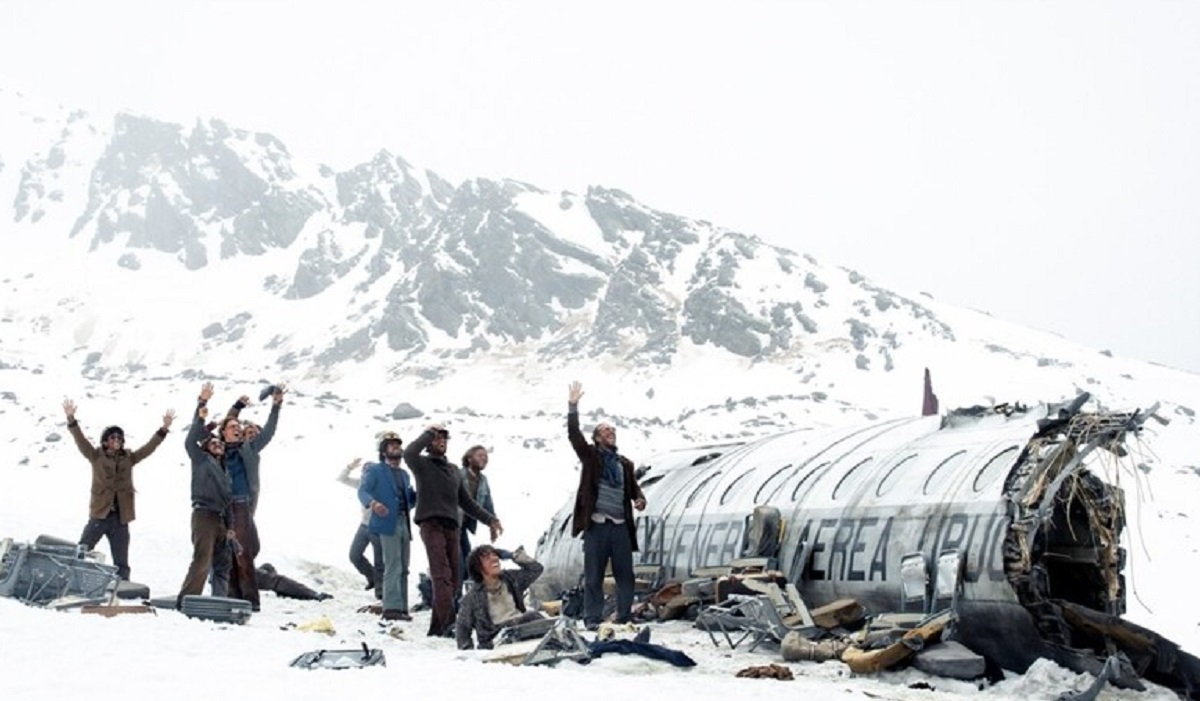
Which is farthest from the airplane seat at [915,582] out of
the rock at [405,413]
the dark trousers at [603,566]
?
the rock at [405,413]

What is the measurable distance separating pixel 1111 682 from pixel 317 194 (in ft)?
494

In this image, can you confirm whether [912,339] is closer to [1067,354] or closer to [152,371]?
[1067,354]

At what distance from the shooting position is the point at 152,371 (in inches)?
Result: 3910

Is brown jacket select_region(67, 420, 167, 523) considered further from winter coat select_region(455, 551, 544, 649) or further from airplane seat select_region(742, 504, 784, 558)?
airplane seat select_region(742, 504, 784, 558)

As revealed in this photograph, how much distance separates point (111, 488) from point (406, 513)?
340 centimetres

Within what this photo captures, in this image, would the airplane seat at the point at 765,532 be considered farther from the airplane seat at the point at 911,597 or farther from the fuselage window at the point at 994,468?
the fuselage window at the point at 994,468

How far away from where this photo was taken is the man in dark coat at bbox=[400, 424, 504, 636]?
12.4 metres

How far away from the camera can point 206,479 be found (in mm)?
12766

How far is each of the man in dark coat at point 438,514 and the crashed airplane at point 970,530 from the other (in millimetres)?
2969

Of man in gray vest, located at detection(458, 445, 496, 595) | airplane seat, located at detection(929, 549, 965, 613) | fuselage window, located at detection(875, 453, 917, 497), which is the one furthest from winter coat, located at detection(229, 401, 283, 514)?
airplane seat, located at detection(929, 549, 965, 613)

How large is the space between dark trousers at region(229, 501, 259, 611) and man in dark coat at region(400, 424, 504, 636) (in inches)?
91.1

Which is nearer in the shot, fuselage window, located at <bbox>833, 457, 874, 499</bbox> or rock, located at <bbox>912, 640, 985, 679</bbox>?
rock, located at <bbox>912, 640, 985, 679</bbox>

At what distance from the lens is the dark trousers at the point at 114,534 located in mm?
14211

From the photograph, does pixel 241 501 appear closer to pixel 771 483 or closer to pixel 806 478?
pixel 771 483
